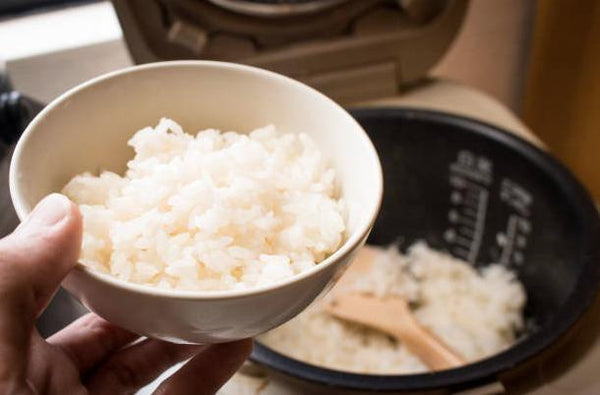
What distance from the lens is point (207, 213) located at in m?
0.44

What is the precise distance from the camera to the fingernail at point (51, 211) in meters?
0.41

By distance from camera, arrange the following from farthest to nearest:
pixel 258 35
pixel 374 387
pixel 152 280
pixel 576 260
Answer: pixel 258 35 → pixel 576 260 → pixel 374 387 → pixel 152 280

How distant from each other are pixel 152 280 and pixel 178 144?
11 centimetres

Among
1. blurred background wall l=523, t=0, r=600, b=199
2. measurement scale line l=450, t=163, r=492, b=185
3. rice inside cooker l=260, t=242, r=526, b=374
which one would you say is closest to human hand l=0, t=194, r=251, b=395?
rice inside cooker l=260, t=242, r=526, b=374

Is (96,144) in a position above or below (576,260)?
above

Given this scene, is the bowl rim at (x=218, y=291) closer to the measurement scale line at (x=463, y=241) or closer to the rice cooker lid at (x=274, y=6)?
the rice cooker lid at (x=274, y=6)

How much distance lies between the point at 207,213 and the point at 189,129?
13cm

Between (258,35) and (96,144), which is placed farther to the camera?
(258,35)

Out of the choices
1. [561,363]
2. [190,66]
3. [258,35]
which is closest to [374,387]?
[561,363]

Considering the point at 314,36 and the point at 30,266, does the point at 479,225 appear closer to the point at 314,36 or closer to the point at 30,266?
the point at 314,36

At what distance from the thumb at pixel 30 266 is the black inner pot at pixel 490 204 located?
464 mm

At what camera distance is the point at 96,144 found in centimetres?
51

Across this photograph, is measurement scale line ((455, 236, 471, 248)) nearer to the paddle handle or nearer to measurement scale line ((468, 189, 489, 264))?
measurement scale line ((468, 189, 489, 264))

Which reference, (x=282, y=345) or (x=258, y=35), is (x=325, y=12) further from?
(x=282, y=345)
